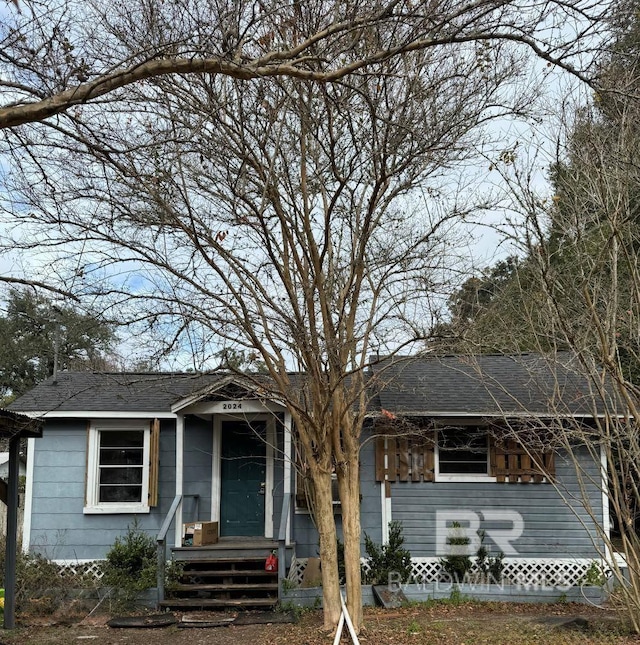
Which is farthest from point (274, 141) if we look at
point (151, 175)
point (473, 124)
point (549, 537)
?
point (549, 537)

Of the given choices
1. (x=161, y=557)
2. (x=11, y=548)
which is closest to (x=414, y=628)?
(x=161, y=557)

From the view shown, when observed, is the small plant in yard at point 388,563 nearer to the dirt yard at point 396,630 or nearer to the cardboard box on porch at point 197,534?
the dirt yard at point 396,630

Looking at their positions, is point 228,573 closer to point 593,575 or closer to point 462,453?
point 462,453

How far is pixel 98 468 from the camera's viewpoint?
1291 cm

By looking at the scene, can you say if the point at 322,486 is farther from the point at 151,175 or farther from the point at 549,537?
the point at 549,537

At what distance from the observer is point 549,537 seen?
12.4m

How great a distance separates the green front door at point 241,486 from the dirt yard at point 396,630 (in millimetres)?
2486

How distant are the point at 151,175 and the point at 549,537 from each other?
8.93 metres

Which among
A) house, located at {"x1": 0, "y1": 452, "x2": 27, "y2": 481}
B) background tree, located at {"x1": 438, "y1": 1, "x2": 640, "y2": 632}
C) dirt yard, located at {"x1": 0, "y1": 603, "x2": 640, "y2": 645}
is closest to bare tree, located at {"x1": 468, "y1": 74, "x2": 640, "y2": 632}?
background tree, located at {"x1": 438, "y1": 1, "x2": 640, "y2": 632}

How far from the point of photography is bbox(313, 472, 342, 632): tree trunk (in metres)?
8.90

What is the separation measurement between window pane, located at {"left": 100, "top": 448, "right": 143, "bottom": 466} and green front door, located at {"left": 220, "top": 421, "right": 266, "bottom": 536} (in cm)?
151

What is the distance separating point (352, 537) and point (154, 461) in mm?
4722

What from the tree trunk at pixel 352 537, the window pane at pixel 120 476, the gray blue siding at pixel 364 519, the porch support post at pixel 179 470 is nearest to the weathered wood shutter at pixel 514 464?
the gray blue siding at pixel 364 519

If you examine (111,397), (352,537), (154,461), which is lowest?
(352,537)
